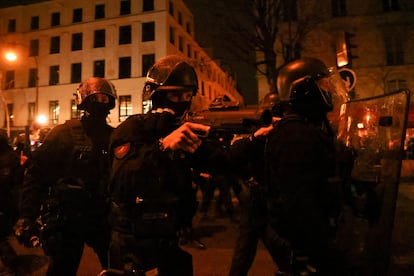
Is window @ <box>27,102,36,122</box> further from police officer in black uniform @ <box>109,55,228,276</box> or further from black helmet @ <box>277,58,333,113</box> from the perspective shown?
black helmet @ <box>277,58,333,113</box>

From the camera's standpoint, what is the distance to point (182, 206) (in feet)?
6.14

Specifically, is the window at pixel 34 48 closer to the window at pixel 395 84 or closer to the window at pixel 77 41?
the window at pixel 77 41

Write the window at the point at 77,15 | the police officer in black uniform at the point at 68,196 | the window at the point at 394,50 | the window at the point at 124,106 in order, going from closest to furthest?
1. the police officer in black uniform at the point at 68,196
2. the window at the point at 394,50
3. the window at the point at 124,106
4. the window at the point at 77,15

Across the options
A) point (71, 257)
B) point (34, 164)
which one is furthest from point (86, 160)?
point (71, 257)

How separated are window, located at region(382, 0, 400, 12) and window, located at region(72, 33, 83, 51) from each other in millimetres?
26609

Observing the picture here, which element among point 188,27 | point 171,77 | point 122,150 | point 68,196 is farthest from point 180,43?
point 122,150

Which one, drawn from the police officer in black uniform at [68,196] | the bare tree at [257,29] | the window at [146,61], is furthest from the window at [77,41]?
the police officer in black uniform at [68,196]

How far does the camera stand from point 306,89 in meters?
2.02

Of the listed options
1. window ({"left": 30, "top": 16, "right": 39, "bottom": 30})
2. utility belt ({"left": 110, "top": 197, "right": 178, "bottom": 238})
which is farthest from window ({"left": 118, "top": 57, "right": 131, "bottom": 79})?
utility belt ({"left": 110, "top": 197, "right": 178, "bottom": 238})

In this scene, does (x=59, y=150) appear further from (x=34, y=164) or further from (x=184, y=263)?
(x=184, y=263)

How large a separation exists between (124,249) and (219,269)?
9.65 ft

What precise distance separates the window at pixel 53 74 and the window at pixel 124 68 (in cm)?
698

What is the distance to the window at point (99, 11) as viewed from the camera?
33.5 m

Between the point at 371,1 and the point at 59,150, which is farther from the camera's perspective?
the point at 371,1
